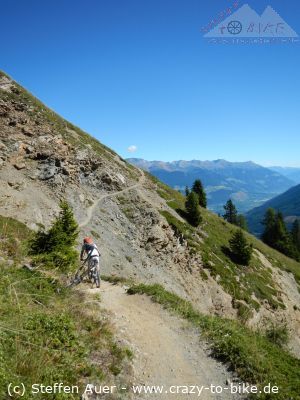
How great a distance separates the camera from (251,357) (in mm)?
11555

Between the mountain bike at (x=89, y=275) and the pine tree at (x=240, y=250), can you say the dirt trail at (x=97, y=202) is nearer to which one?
the pine tree at (x=240, y=250)

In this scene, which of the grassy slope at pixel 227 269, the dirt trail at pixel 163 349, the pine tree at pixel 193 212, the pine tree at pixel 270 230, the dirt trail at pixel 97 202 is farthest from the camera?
the pine tree at pixel 270 230

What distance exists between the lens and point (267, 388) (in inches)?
394

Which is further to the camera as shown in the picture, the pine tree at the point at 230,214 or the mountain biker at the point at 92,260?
the pine tree at the point at 230,214

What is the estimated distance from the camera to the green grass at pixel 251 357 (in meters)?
10.4

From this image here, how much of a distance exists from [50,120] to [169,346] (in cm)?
6052

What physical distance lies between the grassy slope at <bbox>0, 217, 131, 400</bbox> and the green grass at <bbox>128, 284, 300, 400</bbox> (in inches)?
155

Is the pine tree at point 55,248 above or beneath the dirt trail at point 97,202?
beneath

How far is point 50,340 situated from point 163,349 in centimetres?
546

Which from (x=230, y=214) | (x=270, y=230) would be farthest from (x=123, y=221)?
(x=230, y=214)

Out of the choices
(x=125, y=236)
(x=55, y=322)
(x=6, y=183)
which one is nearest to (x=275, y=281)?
(x=125, y=236)

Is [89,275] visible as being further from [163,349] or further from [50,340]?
[50,340]

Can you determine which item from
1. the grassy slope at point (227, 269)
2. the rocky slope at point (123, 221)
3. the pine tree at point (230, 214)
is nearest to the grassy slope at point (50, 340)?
the rocky slope at point (123, 221)

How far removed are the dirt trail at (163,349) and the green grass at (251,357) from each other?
19.6 inches
